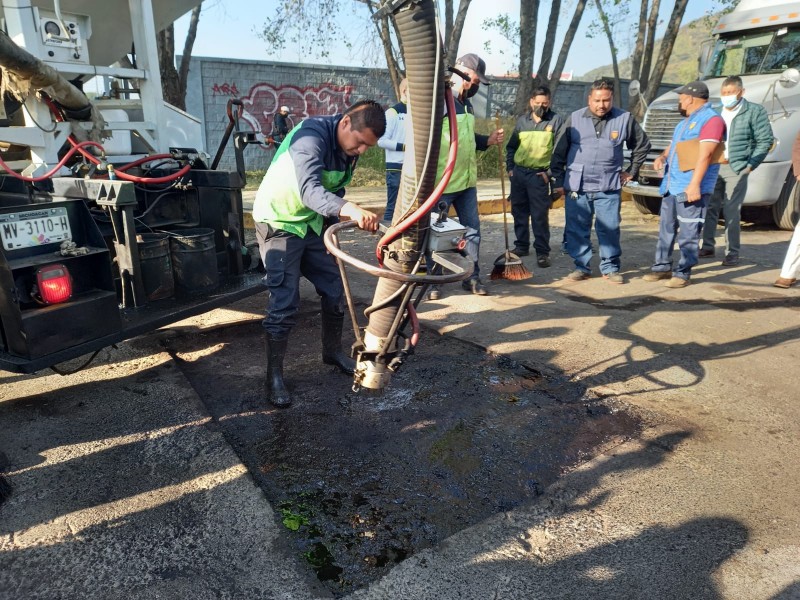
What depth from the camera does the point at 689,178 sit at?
18.5 feet

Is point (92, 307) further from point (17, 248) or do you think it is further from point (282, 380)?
point (282, 380)

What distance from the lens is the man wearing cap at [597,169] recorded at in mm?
5762

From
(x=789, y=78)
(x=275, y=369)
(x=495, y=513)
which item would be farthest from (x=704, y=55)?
(x=495, y=513)

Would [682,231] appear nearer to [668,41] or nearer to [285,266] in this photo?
[285,266]

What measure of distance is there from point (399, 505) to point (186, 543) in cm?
85

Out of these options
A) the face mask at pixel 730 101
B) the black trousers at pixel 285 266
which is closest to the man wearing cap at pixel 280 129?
the black trousers at pixel 285 266

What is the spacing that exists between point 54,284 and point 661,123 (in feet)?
28.9

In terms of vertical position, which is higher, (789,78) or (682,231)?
(789,78)

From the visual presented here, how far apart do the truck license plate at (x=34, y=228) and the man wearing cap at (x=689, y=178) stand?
507cm

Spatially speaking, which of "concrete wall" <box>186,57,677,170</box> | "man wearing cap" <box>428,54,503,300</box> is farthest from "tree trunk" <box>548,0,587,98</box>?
"man wearing cap" <box>428,54,503,300</box>

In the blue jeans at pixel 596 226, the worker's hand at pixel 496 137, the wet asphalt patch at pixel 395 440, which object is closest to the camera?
the wet asphalt patch at pixel 395 440

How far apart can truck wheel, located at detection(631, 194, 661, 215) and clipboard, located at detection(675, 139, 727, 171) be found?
13.8 feet

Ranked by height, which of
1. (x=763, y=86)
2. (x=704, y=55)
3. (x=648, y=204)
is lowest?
(x=648, y=204)

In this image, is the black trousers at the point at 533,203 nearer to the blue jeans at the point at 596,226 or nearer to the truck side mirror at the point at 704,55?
the blue jeans at the point at 596,226
